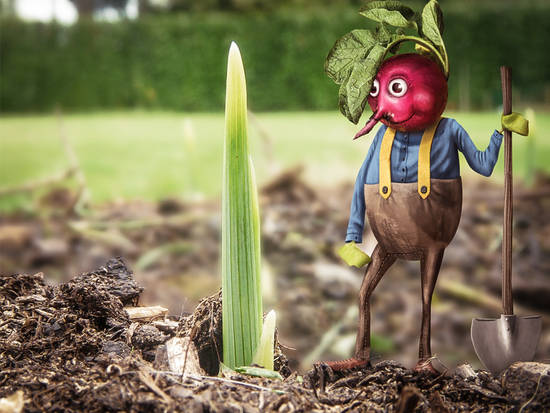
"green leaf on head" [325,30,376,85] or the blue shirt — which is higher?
"green leaf on head" [325,30,376,85]

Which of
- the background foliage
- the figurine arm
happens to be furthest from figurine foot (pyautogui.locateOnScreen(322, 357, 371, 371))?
the background foliage

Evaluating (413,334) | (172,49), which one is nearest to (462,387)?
(413,334)

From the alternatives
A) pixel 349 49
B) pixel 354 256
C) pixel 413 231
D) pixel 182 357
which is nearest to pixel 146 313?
pixel 182 357

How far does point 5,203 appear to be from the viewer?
400 cm

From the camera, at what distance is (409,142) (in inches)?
51.6

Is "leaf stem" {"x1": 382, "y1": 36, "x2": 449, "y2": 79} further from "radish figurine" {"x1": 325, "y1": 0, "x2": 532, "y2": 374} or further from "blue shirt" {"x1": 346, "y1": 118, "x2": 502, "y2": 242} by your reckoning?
"blue shirt" {"x1": 346, "y1": 118, "x2": 502, "y2": 242}

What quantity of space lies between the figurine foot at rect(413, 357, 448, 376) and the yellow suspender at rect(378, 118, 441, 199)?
1.20 feet

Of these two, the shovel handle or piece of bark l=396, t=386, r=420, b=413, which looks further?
the shovel handle

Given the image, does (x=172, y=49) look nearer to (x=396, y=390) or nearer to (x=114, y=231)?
(x=114, y=231)

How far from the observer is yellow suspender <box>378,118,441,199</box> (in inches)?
50.2

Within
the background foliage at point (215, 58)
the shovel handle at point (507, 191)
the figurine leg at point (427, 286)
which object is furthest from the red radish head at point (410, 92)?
the background foliage at point (215, 58)

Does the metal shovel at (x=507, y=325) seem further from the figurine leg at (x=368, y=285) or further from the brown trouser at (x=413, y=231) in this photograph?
→ the figurine leg at (x=368, y=285)

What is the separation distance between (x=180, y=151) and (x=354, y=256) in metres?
3.17

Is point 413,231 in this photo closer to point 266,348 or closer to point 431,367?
point 431,367
